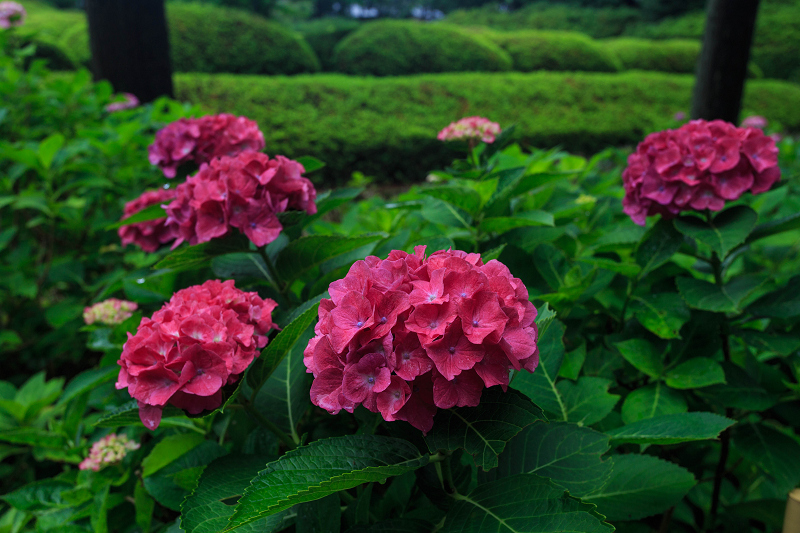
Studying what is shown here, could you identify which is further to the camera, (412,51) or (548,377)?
(412,51)

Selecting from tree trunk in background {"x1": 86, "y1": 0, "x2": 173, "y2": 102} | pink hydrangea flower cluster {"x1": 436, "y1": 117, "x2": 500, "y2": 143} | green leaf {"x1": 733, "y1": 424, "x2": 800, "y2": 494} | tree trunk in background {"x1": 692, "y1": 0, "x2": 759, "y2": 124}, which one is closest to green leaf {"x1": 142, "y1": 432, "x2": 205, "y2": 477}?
pink hydrangea flower cluster {"x1": 436, "y1": 117, "x2": 500, "y2": 143}

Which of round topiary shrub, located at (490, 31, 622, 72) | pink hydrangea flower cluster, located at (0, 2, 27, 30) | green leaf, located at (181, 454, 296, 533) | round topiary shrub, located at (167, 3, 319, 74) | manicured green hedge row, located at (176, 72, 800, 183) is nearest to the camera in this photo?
green leaf, located at (181, 454, 296, 533)

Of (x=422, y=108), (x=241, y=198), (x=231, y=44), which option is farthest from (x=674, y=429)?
(x=231, y=44)

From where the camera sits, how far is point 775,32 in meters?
16.2

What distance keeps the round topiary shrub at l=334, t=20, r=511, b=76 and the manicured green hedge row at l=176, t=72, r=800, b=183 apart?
133 centimetres

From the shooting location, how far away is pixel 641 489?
969mm

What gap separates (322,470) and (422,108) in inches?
375

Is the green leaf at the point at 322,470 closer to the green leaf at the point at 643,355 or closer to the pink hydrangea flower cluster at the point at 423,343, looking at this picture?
the pink hydrangea flower cluster at the point at 423,343

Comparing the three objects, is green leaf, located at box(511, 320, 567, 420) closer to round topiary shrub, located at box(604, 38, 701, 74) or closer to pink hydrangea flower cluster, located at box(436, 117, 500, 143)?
pink hydrangea flower cluster, located at box(436, 117, 500, 143)

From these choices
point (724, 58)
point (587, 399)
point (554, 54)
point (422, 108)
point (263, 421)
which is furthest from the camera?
point (554, 54)

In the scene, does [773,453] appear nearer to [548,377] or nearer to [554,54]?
[548,377]

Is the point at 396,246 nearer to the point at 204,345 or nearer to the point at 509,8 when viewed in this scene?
the point at 204,345

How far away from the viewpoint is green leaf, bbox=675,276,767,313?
1.15 m

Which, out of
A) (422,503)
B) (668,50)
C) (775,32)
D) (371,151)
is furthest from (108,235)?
(775,32)
